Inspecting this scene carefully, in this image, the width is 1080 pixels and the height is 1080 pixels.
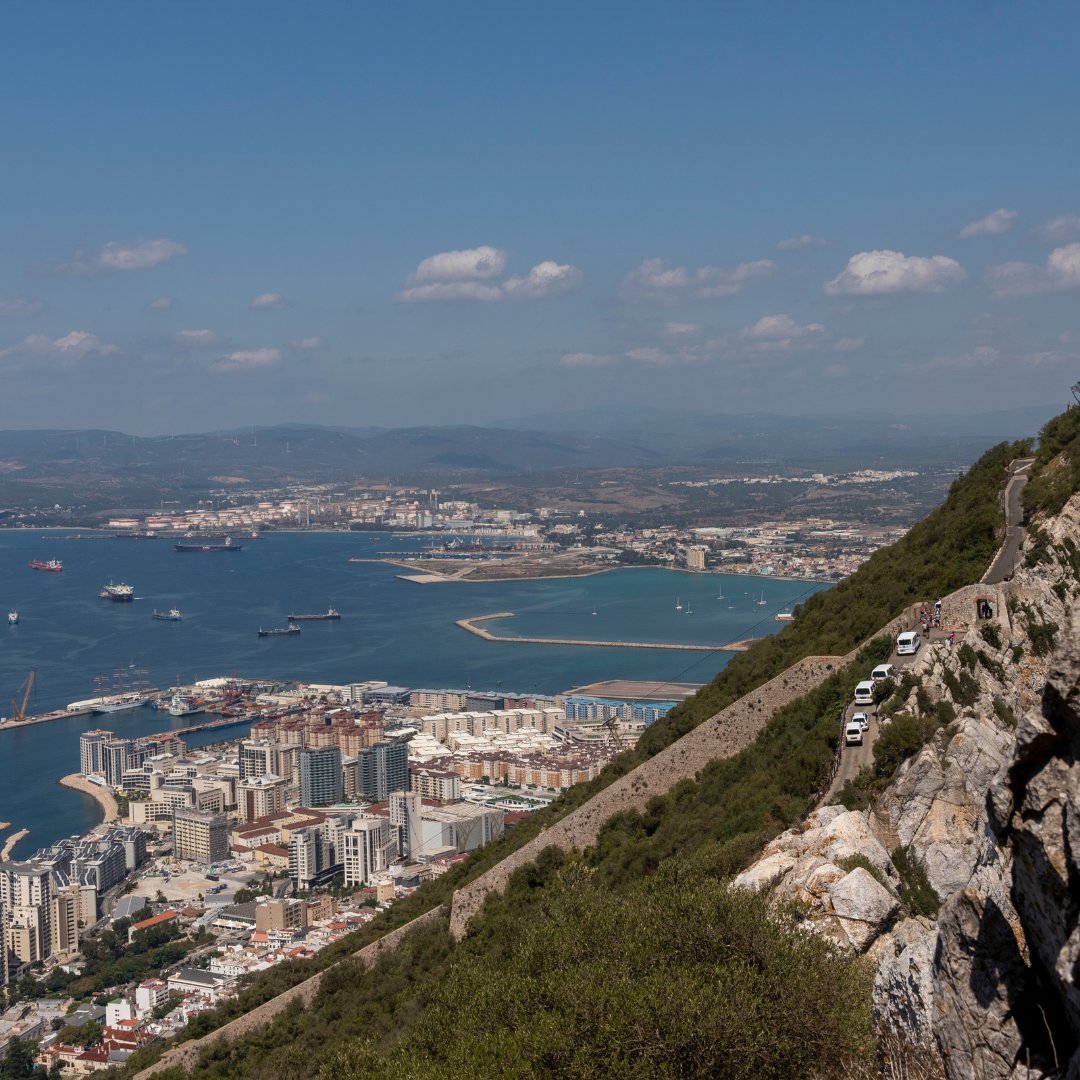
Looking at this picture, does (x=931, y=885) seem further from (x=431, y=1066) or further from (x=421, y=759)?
(x=421, y=759)

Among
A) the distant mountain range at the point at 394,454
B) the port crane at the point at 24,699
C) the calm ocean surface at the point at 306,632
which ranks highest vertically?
the distant mountain range at the point at 394,454

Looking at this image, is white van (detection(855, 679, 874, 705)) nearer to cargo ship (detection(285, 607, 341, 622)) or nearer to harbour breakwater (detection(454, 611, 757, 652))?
harbour breakwater (detection(454, 611, 757, 652))

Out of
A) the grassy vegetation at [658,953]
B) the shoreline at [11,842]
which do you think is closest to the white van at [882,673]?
the grassy vegetation at [658,953]

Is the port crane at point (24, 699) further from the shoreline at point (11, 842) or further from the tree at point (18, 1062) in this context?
the tree at point (18, 1062)

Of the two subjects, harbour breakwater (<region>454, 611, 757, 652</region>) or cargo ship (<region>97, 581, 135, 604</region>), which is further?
cargo ship (<region>97, 581, 135, 604</region>)

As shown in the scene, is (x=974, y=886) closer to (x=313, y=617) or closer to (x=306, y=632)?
(x=306, y=632)

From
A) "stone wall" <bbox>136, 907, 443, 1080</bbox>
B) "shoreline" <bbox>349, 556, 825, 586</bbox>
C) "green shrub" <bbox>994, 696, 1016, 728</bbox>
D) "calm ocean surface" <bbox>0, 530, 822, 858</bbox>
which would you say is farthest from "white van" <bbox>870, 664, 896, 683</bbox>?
"shoreline" <bbox>349, 556, 825, 586</bbox>
